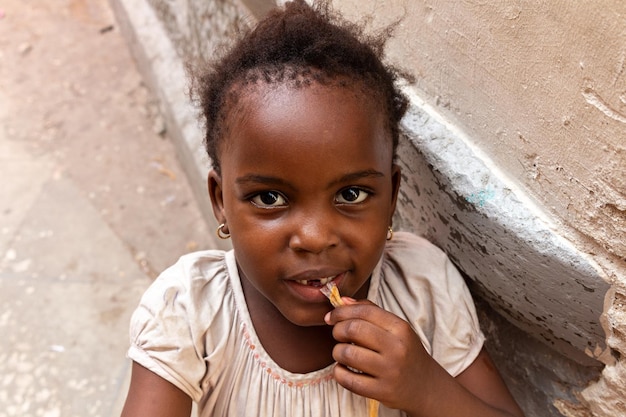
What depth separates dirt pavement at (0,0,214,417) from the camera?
7.75 feet

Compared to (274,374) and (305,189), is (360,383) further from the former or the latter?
(305,189)

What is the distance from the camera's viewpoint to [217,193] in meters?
1.47

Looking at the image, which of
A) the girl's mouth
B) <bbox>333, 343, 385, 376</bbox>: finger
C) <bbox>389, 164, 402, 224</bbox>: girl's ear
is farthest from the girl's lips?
<bbox>389, 164, 402, 224</bbox>: girl's ear

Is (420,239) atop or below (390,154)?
below

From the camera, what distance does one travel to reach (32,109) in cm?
356

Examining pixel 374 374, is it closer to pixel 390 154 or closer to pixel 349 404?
pixel 349 404

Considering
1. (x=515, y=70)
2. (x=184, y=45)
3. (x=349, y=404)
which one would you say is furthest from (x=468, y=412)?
(x=184, y=45)

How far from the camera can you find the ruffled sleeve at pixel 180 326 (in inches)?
55.6

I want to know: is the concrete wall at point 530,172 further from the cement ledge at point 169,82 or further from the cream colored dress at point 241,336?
the cement ledge at point 169,82

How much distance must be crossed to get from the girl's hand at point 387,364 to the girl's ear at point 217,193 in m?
0.36

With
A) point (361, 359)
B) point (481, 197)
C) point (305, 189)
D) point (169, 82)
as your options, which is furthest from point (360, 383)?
point (169, 82)

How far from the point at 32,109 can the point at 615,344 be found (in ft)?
10.6

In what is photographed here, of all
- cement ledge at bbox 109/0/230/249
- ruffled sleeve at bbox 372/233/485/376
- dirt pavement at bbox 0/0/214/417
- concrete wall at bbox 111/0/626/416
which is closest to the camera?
concrete wall at bbox 111/0/626/416

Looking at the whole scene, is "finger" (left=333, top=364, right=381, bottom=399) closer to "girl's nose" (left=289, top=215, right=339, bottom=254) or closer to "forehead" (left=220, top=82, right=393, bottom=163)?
"girl's nose" (left=289, top=215, right=339, bottom=254)
